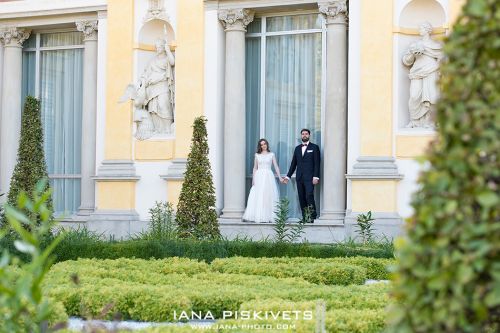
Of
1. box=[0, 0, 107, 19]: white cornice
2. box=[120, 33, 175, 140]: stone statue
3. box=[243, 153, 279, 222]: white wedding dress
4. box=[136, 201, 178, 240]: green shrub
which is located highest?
box=[0, 0, 107, 19]: white cornice

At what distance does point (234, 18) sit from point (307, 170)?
3629 mm

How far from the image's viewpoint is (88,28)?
2319 cm

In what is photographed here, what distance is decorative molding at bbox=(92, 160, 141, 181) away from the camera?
2169 centimetres

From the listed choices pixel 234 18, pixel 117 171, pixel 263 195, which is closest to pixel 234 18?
pixel 234 18

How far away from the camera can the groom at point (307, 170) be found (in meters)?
20.4

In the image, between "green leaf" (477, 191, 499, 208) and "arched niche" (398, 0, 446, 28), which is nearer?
"green leaf" (477, 191, 499, 208)

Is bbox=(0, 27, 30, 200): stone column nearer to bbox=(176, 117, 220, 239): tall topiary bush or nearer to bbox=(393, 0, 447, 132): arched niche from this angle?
bbox=(176, 117, 220, 239): tall topiary bush

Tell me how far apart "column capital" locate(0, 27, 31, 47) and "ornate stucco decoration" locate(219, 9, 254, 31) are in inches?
234

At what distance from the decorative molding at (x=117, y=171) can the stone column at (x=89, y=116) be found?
1.12 meters

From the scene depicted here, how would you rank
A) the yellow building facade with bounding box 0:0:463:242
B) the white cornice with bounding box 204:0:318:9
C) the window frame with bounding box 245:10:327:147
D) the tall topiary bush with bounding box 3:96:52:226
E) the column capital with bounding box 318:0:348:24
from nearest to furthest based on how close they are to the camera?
1. the tall topiary bush with bounding box 3:96:52:226
2. the yellow building facade with bounding box 0:0:463:242
3. the column capital with bounding box 318:0:348:24
4. the white cornice with bounding box 204:0:318:9
5. the window frame with bounding box 245:10:327:147

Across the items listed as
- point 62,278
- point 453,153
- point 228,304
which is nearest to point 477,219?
point 453,153

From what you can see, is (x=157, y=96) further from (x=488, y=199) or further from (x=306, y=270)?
(x=488, y=199)

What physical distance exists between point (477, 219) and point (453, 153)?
247 millimetres

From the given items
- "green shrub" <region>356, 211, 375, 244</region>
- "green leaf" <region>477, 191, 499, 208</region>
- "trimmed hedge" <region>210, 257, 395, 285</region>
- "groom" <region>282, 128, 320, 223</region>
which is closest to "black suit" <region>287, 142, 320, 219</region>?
"groom" <region>282, 128, 320, 223</region>
